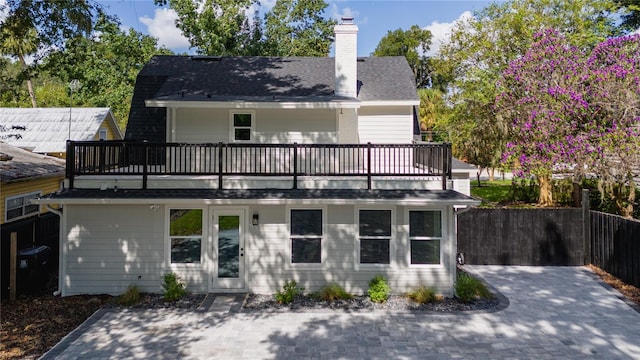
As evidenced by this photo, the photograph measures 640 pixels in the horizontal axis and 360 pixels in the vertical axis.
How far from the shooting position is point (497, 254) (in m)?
12.4

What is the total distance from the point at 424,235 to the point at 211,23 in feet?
73.4

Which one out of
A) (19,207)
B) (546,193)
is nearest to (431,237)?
(546,193)

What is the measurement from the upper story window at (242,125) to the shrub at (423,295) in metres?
6.92

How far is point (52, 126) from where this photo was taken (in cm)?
2136

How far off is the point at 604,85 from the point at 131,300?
1575 centimetres


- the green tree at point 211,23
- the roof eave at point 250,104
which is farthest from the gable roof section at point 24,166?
the green tree at point 211,23

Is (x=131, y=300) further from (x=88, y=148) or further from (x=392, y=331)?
(x=392, y=331)

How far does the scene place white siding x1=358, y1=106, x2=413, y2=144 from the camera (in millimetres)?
14016

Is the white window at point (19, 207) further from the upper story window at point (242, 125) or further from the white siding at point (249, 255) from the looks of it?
the upper story window at point (242, 125)

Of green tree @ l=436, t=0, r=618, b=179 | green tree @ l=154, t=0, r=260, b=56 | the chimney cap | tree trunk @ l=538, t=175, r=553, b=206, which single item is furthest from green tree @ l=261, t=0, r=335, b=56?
tree trunk @ l=538, t=175, r=553, b=206

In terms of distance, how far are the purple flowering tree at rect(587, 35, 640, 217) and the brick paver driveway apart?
5087 millimetres

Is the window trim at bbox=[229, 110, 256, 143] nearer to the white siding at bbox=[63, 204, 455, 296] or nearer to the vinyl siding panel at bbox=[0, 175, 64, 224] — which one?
the white siding at bbox=[63, 204, 455, 296]

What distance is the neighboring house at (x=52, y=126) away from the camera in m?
20.0

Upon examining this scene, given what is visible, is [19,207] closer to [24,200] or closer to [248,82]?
[24,200]
